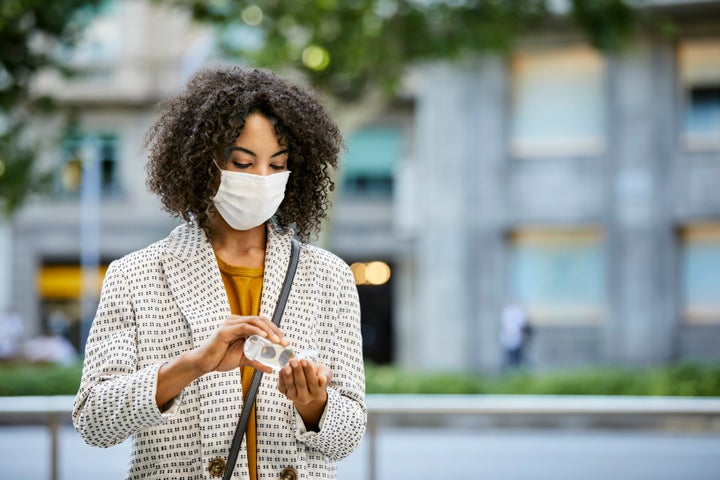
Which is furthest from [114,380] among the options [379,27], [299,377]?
[379,27]

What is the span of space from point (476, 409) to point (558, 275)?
1770 cm

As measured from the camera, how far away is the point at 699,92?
74.1 ft

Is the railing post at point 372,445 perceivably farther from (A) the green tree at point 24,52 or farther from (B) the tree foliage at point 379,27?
(B) the tree foliage at point 379,27

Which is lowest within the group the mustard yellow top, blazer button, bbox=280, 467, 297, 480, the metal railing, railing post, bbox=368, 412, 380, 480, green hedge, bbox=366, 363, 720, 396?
green hedge, bbox=366, 363, 720, 396

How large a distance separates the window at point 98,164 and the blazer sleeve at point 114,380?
100ft

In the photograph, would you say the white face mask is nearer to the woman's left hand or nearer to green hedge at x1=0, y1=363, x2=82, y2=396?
the woman's left hand

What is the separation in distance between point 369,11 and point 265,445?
44.1ft

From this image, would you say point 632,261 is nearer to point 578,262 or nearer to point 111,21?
point 578,262

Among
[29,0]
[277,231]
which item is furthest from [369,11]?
[277,231]

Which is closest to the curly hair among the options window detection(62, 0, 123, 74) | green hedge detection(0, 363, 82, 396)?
green hedge detection(0, 363, 82, 396)

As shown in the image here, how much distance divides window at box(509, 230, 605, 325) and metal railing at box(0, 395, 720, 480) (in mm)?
16942

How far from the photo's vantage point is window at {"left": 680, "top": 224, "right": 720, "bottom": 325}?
878 inches

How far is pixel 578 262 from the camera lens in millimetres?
23219

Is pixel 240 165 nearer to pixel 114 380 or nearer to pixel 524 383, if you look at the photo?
pixel 114 380
